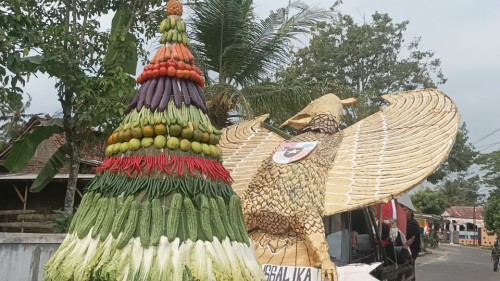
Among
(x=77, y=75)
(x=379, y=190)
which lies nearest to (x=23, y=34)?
(x=77, y=75)

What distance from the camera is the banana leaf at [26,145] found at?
7195 millimetres

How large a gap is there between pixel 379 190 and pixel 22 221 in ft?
29.7

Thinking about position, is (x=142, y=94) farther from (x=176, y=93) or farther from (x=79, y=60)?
(x=79, y=60)

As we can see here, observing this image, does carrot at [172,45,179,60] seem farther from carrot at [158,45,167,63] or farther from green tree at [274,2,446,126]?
green tree at [274,2,446,126]

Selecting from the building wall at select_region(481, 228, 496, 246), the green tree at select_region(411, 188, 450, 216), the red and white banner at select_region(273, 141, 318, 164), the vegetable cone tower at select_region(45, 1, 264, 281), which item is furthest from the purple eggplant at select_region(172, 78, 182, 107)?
the building wall at select_region(481, 228, 496, 246)

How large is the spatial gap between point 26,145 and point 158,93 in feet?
17.9

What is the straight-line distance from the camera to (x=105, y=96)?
6645mm

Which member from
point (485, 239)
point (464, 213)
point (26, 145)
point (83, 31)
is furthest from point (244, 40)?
point (464, 213)

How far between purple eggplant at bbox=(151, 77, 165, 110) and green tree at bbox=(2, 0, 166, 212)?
332cm

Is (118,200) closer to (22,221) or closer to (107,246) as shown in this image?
(107,246)

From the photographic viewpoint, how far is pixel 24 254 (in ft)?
19.3

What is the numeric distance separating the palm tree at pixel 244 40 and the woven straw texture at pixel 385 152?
112 inches

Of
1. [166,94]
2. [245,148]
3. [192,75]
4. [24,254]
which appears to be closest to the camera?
[166,94]

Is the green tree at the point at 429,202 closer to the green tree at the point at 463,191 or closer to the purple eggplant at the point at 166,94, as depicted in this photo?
the green tree at the point at 463,191
